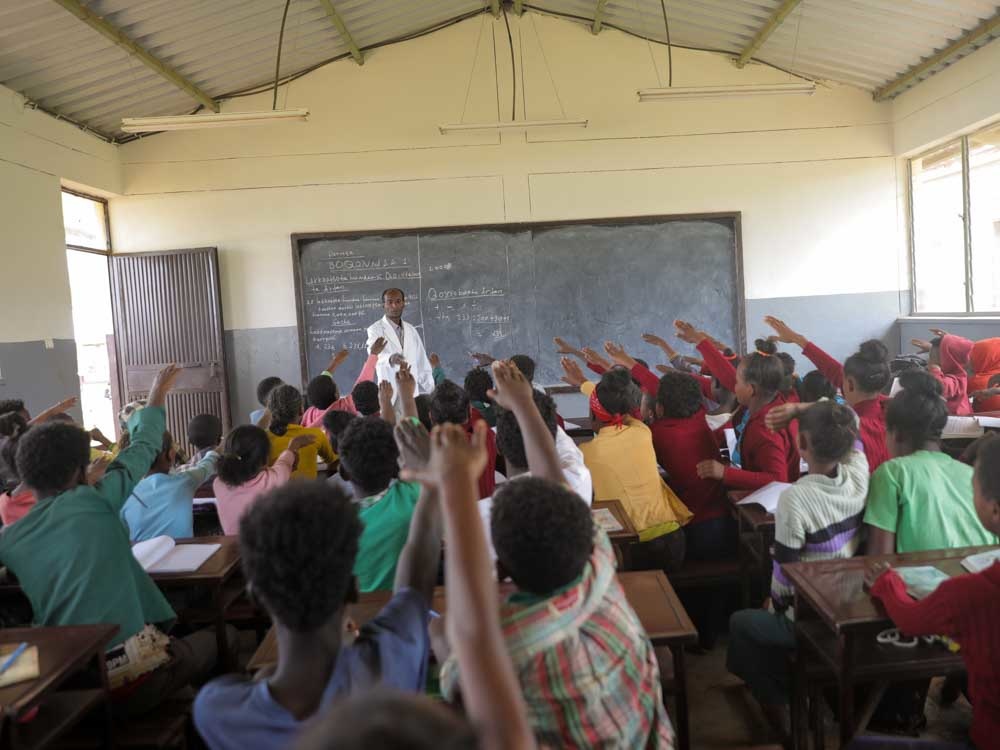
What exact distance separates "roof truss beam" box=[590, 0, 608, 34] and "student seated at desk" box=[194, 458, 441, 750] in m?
5.49

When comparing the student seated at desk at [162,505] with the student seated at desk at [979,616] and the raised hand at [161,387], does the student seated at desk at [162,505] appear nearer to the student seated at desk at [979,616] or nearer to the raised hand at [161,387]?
the raised hand at [161,387]

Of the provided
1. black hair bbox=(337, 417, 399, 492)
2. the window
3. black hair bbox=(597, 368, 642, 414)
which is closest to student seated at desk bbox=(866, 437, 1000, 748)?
black hair bbox=(337, 417, 399, 492)

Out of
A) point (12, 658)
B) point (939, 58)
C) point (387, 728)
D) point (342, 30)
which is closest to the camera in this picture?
point (387, 728)

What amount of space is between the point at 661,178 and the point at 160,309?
4.40 m

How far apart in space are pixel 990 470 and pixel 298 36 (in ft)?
18.1

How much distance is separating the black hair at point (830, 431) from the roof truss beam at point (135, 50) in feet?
14.3

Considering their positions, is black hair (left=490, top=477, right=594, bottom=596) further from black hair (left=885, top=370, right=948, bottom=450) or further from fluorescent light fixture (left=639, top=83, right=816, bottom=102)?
fluorescent light fixture (left=639, top=83, right=816, bottom=102)

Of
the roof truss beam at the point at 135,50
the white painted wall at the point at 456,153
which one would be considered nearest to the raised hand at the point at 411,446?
the roof truss beam at the point at 135,50

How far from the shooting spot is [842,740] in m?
1.67

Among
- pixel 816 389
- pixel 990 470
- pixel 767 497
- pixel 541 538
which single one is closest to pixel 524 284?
pixel 816 389

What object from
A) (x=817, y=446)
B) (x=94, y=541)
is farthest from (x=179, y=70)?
(x=817, y=446)

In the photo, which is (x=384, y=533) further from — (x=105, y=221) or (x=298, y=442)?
(x=105, y=221)

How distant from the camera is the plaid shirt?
3.36 ft

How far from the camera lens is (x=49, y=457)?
1.74 meters
